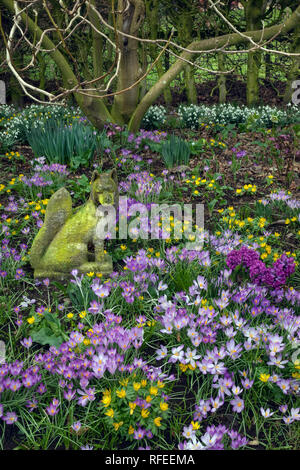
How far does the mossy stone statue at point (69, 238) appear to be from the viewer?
289cm

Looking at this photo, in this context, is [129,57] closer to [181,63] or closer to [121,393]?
[181,63]

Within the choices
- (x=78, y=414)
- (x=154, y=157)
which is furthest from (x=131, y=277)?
(x=154, y=157)

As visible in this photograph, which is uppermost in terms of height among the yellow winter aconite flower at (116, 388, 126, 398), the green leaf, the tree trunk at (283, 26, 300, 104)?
the tree trunk at (283, 26, 300, 104)

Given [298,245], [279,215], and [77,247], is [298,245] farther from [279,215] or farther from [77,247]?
[77,247]

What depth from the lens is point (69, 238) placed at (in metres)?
2.91

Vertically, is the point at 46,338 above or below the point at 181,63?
below

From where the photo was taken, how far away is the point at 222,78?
9.02m

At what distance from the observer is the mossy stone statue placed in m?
2.89

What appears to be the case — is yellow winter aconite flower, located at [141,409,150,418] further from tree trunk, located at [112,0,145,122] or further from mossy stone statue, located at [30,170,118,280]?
tree trunk, located at [112,0,145,122]

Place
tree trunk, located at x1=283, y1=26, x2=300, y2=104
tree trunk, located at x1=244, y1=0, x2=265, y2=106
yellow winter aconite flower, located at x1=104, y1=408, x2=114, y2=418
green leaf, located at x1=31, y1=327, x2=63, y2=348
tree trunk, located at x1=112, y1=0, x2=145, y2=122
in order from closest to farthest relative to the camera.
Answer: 1. yellow winter aconite flower, located at x1=104, y1=408, x2=114, y2=418
2. green leaf, located at x1=31, y1=327, x2=63, y2=348
3. tree trunk, located at x1=112, y1=0, x2=145, y2=122
4. tree trunk, located at x1=244, y1=0, x2=265, y2=106
5. tree trunk, located at x1=283, y1=26, x2=300, y2=104

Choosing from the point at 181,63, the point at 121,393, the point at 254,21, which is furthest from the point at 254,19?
the point at 121,393

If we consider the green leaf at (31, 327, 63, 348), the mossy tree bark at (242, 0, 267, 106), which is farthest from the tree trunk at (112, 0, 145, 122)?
the mossy tree bark at (242, 0, 267, 106)

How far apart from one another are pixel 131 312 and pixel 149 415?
808 millimetres

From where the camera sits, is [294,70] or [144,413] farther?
[294,70]
